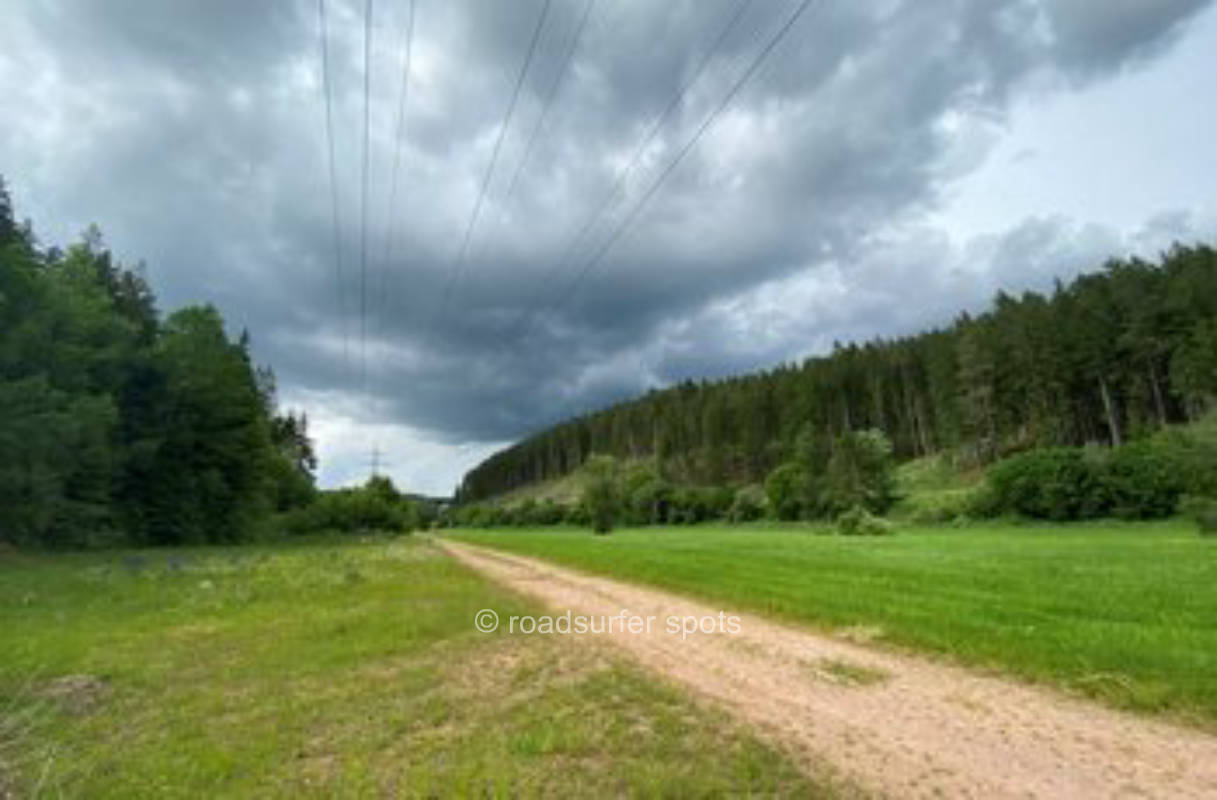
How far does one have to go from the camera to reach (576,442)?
565 ft

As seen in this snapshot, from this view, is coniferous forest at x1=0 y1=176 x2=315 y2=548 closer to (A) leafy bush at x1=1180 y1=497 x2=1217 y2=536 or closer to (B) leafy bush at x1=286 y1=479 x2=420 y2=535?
(B) leafy bush at x1=286 y1=479 x2=420 y2=535

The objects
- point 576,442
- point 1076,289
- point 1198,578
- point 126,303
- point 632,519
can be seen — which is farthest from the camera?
point 576,442

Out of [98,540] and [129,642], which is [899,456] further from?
[129,642]

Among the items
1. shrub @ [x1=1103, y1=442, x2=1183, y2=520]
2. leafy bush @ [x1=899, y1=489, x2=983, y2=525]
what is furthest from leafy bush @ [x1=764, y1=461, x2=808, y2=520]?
shrub @ [x1=1103, y1=442, x2=1183, y2=520]

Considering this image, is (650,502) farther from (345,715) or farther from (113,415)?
(345,715)

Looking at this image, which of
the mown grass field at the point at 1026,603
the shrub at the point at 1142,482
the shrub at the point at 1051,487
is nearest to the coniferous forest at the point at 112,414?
the mown grass field at the point at 1026,603

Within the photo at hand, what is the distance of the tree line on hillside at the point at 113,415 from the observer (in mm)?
37531

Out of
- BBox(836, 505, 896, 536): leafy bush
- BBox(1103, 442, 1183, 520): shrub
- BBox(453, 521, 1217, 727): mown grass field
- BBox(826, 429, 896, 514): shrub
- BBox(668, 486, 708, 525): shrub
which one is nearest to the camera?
BBox(453, 521, 1217, 727): mown grass field

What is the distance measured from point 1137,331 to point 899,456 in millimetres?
34220

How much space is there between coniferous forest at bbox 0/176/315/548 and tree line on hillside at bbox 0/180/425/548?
86 millimetres

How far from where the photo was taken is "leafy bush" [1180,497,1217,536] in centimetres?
3434

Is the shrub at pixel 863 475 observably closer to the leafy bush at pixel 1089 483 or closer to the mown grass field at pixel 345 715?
the leafy bush at pixel 1089 483

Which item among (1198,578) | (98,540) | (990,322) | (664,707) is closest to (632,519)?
(990,322)

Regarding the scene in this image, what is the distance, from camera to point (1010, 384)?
7812 cm
